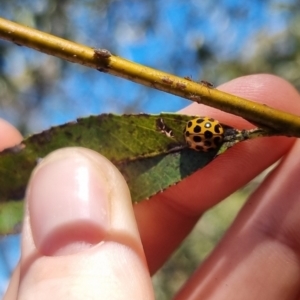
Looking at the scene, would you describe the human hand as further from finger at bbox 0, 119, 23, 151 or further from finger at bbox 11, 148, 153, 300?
finger at bbox 0, 119, 23, 151

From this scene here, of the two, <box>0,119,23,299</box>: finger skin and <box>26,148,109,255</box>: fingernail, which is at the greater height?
<box>26,148,109,255</box>: fingernail

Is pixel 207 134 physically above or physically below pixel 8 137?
above

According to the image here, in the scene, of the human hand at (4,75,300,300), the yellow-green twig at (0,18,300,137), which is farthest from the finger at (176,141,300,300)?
the yellow-green twig at (0,18,300,137)

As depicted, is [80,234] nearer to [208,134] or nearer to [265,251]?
[208,134]

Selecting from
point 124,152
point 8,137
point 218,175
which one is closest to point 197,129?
point 124,152

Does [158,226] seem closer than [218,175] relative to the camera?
No

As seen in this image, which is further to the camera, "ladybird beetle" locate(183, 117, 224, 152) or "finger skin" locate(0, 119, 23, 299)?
"finger skin" locate(0, 119, 23, 299)
